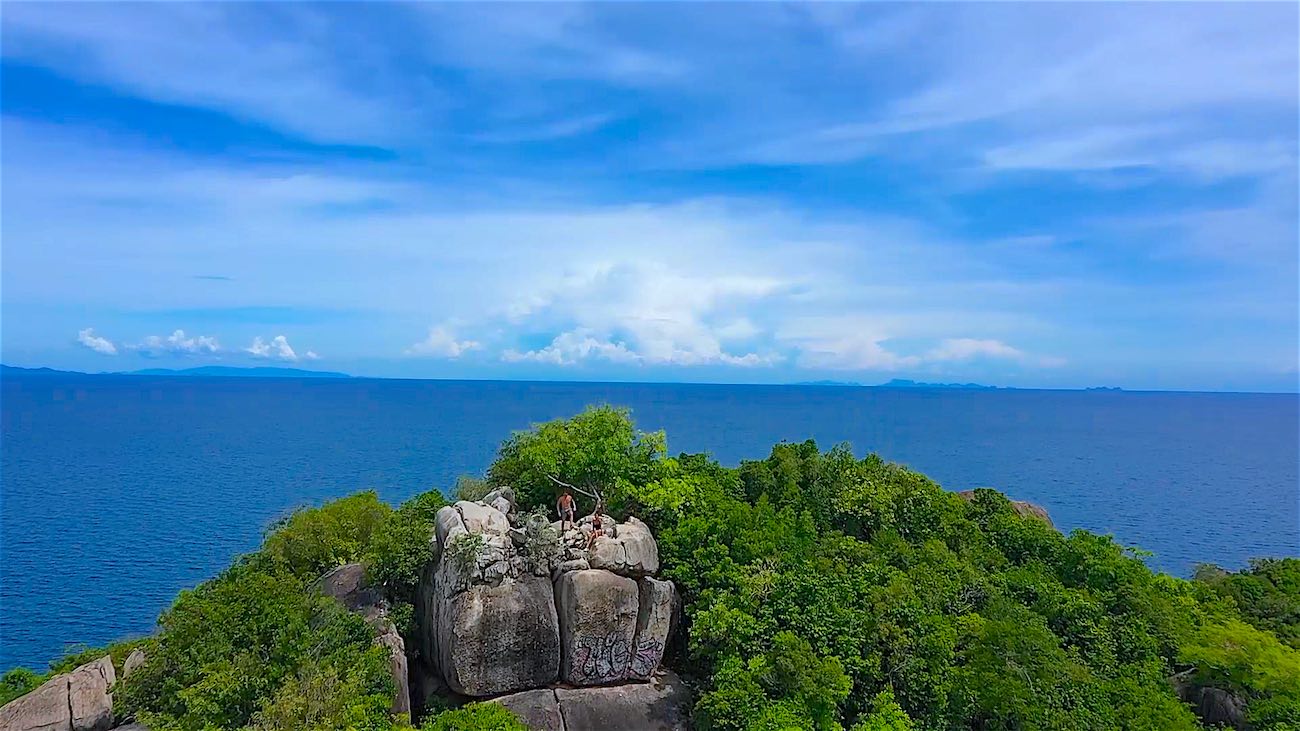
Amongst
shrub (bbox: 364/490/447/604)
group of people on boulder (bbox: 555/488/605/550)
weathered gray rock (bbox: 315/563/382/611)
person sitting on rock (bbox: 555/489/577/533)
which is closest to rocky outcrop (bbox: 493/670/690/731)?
group of people on boulder (bbox: 555/488/605/550)

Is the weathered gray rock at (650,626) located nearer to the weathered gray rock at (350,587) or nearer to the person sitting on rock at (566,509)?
the person sitting on rock at (566,509)

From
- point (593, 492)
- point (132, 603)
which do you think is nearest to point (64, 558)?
point (132, 603)

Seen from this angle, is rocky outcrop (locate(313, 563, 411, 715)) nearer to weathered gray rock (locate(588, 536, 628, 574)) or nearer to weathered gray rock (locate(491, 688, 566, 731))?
weathered gray rock (locate(491, 688, 566, 731))

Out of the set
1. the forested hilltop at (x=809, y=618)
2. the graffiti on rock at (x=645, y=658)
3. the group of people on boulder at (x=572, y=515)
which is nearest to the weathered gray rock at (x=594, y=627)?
the graffiti on rock at (x=645, y=658)

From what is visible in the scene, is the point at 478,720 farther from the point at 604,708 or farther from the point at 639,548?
the point at 639,548

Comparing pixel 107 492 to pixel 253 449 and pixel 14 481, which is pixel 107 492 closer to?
pixel 14 481
